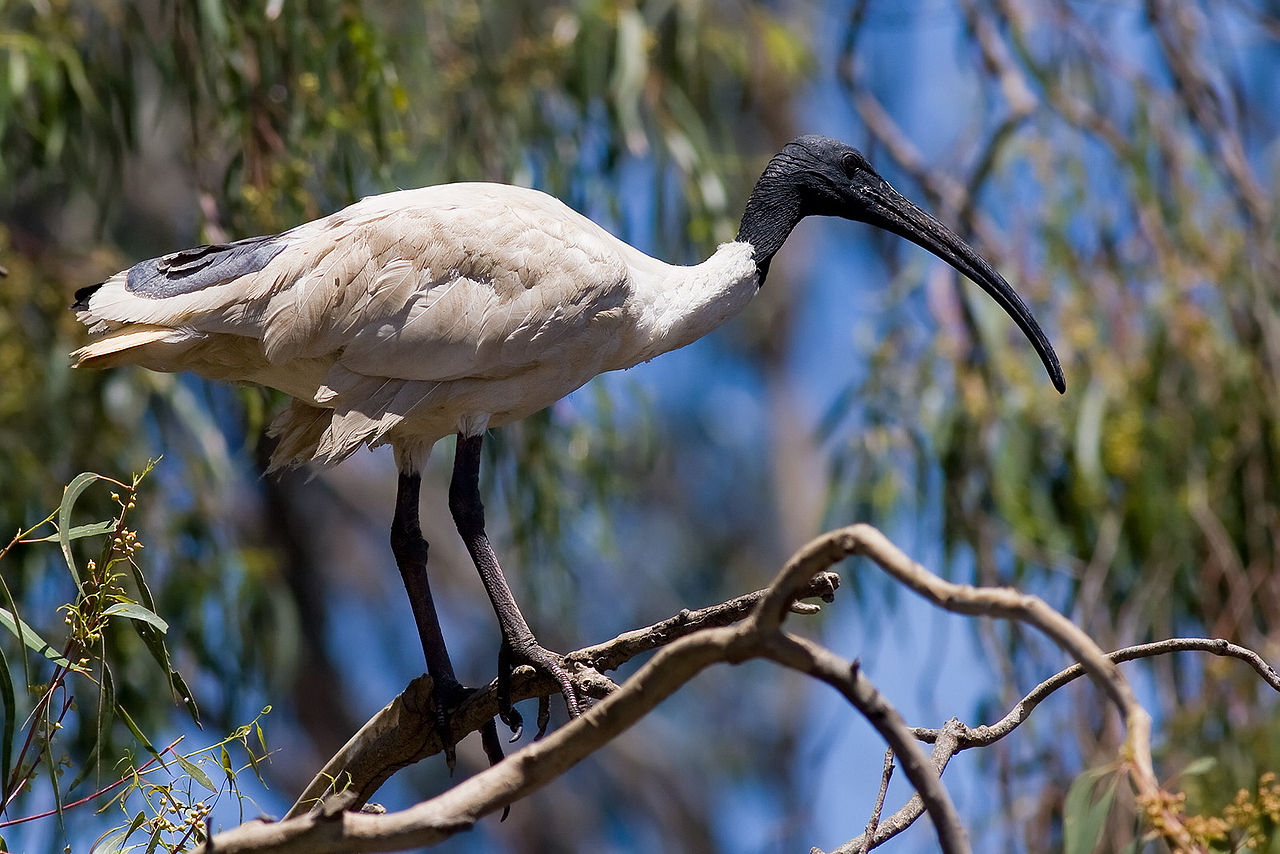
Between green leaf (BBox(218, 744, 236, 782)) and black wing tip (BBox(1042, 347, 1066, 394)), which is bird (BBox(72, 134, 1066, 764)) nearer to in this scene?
black wing tip (BBox(1042, 347, 1066, 394))

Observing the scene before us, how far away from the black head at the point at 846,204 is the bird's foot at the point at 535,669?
1077mm

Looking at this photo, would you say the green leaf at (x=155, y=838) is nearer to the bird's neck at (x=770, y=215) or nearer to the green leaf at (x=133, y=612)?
the green leaf at (x=133, y=612)

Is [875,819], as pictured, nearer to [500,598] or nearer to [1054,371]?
[500,598]

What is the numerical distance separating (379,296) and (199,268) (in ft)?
1.09

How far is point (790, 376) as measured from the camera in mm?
10070

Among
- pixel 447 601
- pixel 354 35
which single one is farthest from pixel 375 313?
pixel 447 601

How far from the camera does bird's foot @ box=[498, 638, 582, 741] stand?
2.62m

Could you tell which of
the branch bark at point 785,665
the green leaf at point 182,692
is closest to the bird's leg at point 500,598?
the green leaf at point 182,692

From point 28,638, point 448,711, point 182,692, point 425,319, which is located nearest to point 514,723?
point 448,711

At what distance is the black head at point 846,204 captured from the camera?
3.46 metres

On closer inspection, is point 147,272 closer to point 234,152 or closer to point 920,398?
point 234,152

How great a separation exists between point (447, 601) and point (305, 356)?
5982mm

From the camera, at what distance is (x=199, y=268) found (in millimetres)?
2908

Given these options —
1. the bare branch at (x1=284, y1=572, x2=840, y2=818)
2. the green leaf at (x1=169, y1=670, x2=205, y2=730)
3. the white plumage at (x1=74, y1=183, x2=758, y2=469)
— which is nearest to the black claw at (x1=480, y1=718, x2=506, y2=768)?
the bare branch at (x1=284, y1=572, x2=840, y2=818)
